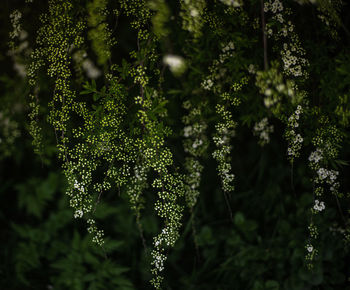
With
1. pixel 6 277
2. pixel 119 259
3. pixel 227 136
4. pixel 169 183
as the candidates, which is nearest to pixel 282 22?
pixel 227 136

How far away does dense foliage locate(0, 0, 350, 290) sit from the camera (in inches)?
53.4

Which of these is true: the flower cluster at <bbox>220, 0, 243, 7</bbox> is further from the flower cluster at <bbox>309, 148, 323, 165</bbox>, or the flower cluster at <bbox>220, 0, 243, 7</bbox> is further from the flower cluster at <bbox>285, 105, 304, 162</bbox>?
the flower cluster at <bbox>309, 148, 323, 165</bbox>

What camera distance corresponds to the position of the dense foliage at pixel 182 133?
1.36 m

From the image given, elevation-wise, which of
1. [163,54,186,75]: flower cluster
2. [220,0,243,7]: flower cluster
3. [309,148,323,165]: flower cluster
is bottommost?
[309,148,323,165]: flower cluster

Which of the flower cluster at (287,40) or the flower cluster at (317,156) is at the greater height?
the flower cluster at (287,40)

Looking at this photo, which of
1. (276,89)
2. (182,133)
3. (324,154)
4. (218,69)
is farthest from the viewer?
(182,133)

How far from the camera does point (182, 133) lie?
1.87m

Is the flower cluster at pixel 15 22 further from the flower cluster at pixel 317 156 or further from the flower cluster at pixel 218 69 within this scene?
the flower cluster at pixel 317 156

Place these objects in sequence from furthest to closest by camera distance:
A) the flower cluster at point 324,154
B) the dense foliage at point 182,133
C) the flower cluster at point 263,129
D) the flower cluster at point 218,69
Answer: the flower cluster at point 263,129 < the flower cluster at point 218,69 < the flower cluster at point 324,154 < the dense foliage at point 182,133

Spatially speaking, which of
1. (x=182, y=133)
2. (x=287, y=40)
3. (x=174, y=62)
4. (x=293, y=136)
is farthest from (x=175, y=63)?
(x=293, y=136)

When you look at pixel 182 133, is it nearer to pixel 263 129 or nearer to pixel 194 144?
pixel 194 144

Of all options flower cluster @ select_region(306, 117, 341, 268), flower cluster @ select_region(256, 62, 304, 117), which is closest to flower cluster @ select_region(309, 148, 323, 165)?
flower cluster @ select_region(306, 117, 341, 268)

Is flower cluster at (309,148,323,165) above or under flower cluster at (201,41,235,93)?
under

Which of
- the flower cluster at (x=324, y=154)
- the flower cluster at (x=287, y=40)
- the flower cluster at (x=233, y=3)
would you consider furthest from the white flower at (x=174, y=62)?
the flower cluster at (x=324, y=154)
